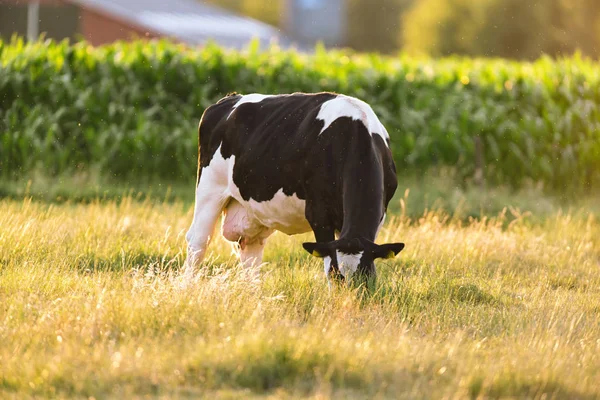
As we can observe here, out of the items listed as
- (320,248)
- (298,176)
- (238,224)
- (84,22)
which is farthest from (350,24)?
(320,248)

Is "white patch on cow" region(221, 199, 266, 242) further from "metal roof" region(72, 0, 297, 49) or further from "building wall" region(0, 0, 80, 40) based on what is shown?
"building wall" region(0, 0, 80, 40)

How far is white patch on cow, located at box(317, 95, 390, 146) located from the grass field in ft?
3.85

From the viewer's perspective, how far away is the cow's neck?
6.82 meters

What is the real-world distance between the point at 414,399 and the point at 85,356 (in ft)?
5.77

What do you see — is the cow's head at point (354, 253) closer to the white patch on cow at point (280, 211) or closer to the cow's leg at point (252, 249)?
the white patch on cow at point (280, 211)

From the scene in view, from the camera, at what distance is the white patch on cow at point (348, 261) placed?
657 centimetres

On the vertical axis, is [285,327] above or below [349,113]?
below

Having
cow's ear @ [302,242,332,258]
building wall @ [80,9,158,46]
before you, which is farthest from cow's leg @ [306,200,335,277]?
building wall @ [80,9,158,46]

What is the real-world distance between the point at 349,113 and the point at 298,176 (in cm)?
62

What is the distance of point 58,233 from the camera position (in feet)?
29.6

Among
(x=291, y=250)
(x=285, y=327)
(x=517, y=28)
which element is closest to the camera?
(x=285, y=327)

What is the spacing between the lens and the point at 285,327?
5809 mm

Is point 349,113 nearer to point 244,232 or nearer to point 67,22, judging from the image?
point 244,232

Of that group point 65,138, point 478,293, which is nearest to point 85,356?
point 478,293
